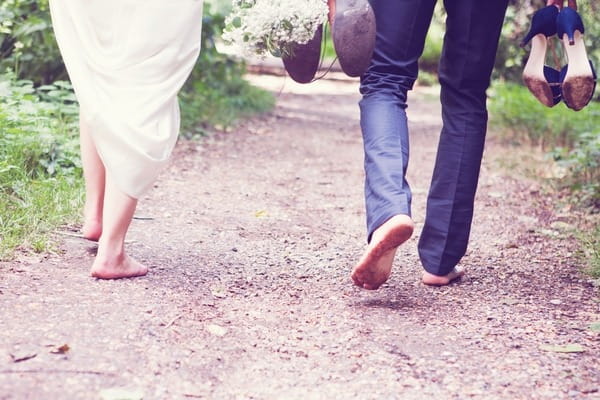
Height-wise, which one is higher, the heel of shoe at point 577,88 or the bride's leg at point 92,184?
the heel of shoe at point 577,88

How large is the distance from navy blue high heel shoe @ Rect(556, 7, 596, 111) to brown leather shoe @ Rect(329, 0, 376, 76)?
77 centimetres

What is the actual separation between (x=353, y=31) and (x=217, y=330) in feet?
3.17

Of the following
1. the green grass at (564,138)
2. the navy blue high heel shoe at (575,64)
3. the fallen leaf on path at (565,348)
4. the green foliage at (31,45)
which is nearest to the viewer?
the fallen leaf on path at (565,348)

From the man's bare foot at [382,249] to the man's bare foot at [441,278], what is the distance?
443mm

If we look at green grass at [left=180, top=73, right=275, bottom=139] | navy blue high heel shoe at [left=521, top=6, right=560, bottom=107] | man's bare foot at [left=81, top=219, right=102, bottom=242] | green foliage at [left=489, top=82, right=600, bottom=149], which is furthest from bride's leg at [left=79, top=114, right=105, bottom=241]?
green foliage at [left=489, top=82, right=600, bottom=149]

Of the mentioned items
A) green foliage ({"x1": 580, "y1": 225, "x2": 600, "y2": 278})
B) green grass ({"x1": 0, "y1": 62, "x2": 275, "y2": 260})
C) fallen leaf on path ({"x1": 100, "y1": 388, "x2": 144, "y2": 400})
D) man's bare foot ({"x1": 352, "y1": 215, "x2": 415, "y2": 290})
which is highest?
man's bare foot ({"x1": 352, "y1": 215, "x2": 415, "y2": 290})

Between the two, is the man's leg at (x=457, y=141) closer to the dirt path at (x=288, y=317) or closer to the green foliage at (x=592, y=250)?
the dirt path at (x=288, y=317)

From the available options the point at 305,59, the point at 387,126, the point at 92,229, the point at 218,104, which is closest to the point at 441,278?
the point at 387,126

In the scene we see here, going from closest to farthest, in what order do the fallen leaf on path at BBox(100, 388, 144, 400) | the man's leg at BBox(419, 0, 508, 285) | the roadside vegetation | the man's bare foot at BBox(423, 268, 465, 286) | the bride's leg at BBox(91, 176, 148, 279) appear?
the fallen leaf on path at BBox(100, 388, 144, 400), the bride's leg at BBox(91, 176, 148, 279), the man's leg at BBox(419, 0, 508, 285), the man's bare foot at BBox(423, 268, 465, 286), the roadside vegetation

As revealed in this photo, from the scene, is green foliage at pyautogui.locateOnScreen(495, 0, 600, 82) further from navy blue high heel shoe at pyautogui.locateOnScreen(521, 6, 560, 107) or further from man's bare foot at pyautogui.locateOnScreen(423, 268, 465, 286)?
man's bare foot at pyautogui.locateOnScreen(423, 268, 465, 286)

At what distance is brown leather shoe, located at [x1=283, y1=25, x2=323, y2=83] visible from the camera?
8.73ft

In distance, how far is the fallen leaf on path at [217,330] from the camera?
2394 millimetres

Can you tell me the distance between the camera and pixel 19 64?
544cm

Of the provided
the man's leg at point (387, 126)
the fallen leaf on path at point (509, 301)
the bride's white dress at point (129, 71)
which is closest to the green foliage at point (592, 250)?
the fallen leaf on path at point (509, 301)
